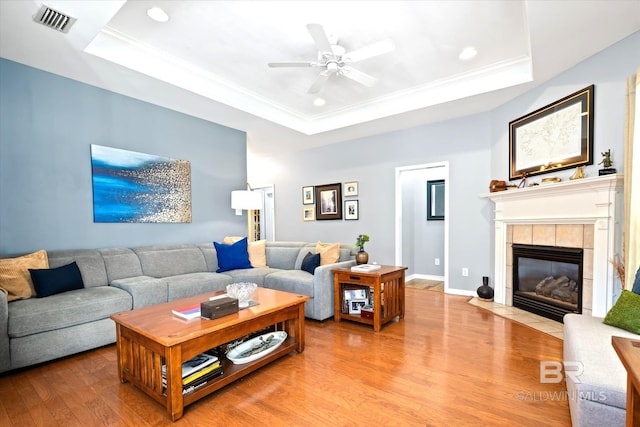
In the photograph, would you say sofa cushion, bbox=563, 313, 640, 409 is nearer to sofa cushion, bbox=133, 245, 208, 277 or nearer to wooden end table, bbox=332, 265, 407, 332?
wooden end table, bbox=332, 265, 407, 332

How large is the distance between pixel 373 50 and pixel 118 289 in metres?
3.26

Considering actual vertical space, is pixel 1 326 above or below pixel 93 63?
below

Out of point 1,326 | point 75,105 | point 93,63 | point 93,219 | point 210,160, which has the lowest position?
point 1,326

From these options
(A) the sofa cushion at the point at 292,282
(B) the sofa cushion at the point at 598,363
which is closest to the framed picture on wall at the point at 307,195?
(A) the sofa cushion at the point at 292,282

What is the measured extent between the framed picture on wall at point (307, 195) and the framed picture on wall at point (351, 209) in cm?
81

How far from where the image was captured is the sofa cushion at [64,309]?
2.27 metres

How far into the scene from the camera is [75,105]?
3316mm

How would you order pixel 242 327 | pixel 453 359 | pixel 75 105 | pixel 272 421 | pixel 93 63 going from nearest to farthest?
pixel 272 421 → pixel 242 327 → pixel 453 359 → pixel 93 63 → pixel 75 105

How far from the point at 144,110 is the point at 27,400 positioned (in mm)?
3270

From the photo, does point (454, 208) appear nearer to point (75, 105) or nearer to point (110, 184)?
point (110, 184)

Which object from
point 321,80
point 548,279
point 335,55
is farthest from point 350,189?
point 548,279

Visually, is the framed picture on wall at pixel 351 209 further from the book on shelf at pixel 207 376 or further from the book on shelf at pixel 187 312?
the book on shelf at pixel 207 376

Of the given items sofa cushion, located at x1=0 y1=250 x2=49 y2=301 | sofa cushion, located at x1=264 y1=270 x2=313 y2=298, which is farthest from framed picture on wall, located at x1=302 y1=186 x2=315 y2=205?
sofa cushion, located at x1=0 y1=250 x2=49 y2=301

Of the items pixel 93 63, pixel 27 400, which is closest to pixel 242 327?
pixel 27 400
